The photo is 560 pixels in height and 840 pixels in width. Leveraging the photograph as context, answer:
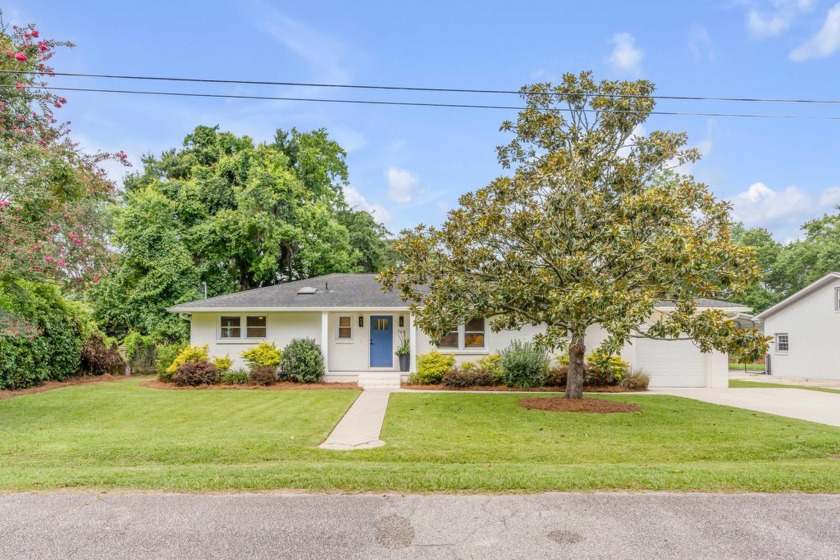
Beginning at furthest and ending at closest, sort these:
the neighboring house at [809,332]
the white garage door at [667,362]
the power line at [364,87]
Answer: the neighboring house at [809,332], the white garage door at [667,362], the power line at [364,87]

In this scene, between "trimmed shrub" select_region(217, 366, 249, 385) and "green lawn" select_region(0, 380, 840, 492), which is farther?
"trimmed shrub" select_region(217, 366, 249, 385)

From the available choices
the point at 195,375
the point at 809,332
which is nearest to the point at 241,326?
the point at 195,375

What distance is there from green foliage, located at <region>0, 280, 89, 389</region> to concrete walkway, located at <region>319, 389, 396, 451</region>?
7242 millimetres

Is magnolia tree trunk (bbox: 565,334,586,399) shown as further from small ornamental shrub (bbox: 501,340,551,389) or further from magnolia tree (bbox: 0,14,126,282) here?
magnolia tree (bbox: 0,14,126,282)

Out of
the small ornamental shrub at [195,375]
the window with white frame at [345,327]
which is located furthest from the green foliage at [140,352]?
the window with white frame at [345,327]

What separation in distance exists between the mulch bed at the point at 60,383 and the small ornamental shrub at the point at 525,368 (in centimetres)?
1288

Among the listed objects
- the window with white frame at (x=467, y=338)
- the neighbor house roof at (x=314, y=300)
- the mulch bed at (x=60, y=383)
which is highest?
the neighbor house roof at (x=314, y=300)

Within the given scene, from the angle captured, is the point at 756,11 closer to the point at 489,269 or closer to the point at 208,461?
the point at 489,269

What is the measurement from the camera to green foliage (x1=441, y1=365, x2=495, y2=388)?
14836 millimetres

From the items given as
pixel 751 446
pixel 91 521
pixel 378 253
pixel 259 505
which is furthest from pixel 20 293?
pixel 378 253

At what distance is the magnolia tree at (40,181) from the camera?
8.09 meters

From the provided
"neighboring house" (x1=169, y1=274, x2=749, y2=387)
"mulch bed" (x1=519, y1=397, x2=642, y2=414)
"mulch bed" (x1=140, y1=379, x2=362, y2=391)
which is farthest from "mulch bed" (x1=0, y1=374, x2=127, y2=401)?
"mulch bed" (x1=519, y1=397, x2=642, y2=414)

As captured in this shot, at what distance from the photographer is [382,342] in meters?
16.8

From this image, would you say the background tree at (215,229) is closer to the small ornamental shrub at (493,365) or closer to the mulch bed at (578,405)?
the small ornamental shrub at (493,365)
